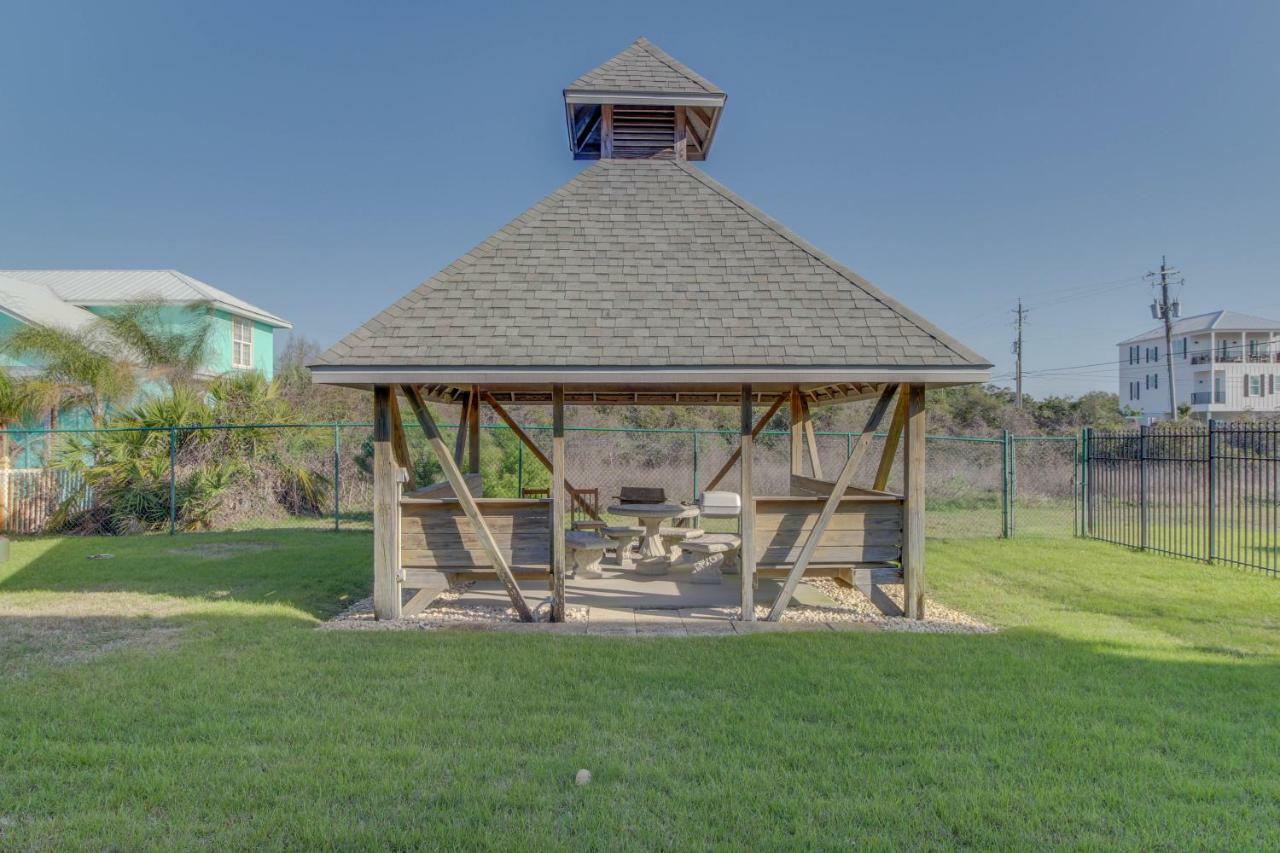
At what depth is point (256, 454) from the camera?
14.3m

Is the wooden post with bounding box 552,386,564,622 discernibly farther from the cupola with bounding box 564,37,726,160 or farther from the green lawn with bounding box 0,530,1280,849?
the cupola with bounding box 564,37,726,160

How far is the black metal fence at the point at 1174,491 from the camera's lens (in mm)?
9758

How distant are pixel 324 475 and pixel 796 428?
10.6m

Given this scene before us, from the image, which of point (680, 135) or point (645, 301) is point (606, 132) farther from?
point (645, 301)

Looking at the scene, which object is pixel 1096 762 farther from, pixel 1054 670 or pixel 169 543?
pixel 169 543

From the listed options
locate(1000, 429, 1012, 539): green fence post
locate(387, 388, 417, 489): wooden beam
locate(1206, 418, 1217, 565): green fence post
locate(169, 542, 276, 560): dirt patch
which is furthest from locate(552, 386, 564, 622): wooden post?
locate(1000, 429, 1012, 539): green fence post

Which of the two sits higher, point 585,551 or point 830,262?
point 830,262

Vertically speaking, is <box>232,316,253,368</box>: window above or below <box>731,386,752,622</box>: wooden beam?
above

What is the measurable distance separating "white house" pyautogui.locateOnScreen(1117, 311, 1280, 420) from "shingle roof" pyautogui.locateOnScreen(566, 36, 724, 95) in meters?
41.8

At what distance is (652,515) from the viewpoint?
8734mm

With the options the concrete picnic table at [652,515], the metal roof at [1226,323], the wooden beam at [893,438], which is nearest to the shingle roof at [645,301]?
the wooden beam at [893,438]

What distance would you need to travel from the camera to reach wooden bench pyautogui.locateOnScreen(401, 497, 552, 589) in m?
6.50

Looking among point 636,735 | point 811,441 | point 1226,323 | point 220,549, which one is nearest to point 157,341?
point 220,549

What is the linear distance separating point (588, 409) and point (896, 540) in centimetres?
1583
